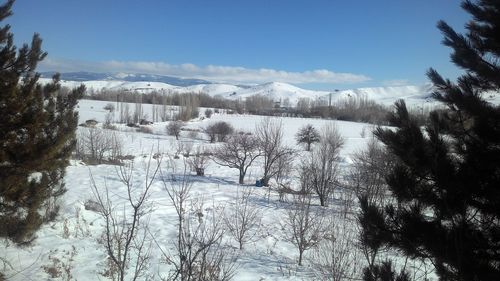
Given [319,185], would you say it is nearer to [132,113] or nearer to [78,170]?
[78,170]

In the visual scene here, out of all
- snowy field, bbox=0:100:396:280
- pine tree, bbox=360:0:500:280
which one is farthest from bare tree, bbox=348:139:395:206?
snowy field, bbox=0:100:396:280

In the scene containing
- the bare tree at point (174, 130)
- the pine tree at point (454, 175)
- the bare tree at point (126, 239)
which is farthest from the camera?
the bare tree at point (174, 130)

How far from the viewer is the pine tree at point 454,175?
413 centimetres

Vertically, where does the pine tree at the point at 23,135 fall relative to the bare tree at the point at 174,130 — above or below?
above

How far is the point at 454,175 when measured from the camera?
14.2 feet

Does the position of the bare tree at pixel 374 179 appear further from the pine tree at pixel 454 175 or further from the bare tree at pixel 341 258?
the bare tree at pixel 341 258

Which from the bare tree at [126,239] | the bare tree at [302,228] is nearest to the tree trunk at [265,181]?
the bare tree at [302,228]

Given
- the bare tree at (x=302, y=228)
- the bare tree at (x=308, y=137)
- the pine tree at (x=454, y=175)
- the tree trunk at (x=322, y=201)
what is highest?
the pine tree at (x=454, y=175)

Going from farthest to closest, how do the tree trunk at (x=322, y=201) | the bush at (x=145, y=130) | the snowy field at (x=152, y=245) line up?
the bush at (x=145, y=130) < the tree trunk at (x=322, y=201) < the snowy field at (x=152, y=245)

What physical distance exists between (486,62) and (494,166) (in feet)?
4.13

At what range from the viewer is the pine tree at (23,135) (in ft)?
20.8

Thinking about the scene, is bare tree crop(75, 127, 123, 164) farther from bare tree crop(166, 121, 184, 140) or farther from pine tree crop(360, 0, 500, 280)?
pine tree crop(360, 0, 500, 280)

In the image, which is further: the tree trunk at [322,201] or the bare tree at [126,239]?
the tree trunk at [322,201]

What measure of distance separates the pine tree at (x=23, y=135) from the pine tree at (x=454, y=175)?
5729mm
